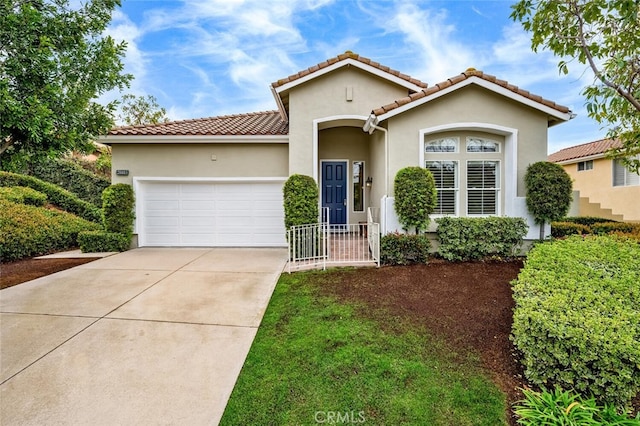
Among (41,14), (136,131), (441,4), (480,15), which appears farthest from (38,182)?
(480,15)

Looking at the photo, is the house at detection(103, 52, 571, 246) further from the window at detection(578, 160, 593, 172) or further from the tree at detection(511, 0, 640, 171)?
the window at detection(578, 160, 593, 172)

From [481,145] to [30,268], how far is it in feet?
42.4

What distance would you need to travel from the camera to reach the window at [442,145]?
8.66 m

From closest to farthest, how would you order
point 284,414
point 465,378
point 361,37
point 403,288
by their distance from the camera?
point 284,414 → point 465,378 → point 403,288 → point 361,37

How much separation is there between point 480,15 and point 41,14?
11.3m

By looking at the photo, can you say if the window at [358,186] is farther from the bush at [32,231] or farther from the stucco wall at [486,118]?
the bush at [32,231]

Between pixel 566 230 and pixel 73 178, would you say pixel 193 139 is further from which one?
pixel 566 230

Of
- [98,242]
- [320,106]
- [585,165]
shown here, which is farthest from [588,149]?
[98,242]

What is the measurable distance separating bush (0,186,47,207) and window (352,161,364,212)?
1282 centimetres

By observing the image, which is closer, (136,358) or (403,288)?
(136,358)

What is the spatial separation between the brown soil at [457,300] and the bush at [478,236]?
0.35 meters

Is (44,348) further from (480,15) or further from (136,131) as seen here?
(480,15)

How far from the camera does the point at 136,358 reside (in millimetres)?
3779

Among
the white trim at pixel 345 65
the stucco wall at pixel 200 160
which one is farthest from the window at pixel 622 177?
the stucco wall at pixel 200 160
